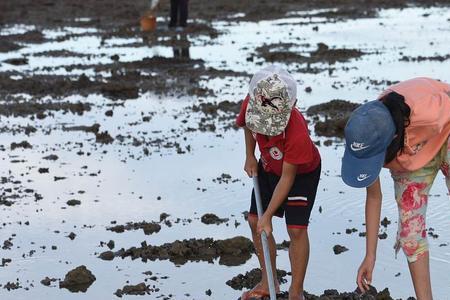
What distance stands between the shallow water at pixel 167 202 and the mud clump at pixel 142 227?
54 millimetres

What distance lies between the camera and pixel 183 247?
19.2 ft

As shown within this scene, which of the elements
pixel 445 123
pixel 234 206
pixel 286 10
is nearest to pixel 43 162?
pixel 234 206

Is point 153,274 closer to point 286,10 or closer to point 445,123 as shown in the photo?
point 445,123

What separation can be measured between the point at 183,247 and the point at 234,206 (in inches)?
39.9

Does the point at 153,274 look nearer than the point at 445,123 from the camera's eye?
No

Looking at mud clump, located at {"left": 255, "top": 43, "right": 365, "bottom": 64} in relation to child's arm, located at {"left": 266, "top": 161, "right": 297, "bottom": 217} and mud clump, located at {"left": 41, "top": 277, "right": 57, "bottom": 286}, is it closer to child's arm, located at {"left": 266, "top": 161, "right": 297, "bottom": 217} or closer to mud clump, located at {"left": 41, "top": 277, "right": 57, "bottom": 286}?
mud clump, located at {"left": 41, "top": 277, "right": 57, "bottom": 286}

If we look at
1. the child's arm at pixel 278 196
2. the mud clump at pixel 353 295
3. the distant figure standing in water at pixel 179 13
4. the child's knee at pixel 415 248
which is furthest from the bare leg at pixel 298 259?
the distant figure standing in water at pixel 179 13

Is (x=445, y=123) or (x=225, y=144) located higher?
(x=445, y=123)

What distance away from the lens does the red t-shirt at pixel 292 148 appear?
15.2 ft

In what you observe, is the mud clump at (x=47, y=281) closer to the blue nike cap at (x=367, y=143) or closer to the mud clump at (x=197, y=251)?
the mud clump at (x=197, y=251)

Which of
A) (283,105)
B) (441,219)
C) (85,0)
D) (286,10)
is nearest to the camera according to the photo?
(283,105)

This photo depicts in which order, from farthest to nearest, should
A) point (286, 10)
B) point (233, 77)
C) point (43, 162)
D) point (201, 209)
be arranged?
point (286, 10)
point (233, 77)
point (43, 162)
point (201, 209)

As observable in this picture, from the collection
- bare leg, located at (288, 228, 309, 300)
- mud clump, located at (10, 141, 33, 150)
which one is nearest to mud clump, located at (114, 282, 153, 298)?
bare leg, located at (288, 228, 309, 300)

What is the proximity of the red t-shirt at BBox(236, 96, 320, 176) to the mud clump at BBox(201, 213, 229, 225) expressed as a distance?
161cm
